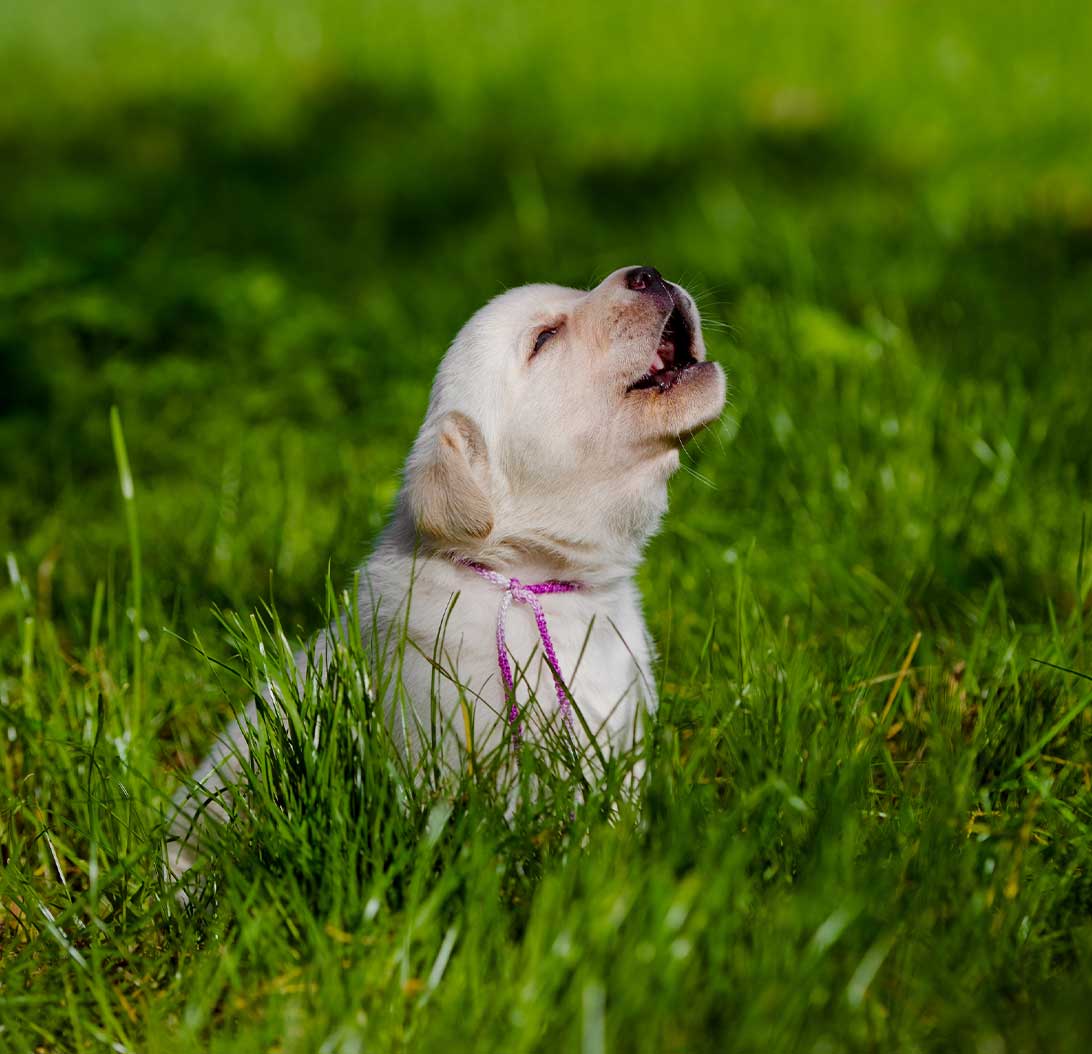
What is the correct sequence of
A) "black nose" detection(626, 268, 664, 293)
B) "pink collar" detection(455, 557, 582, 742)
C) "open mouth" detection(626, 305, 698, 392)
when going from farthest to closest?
"open mouth" detection(626, 305, 698, 392) < "black nose" detection(626, 268, 664, 293) < "pink collar" detection(455, 557, 582, 742)

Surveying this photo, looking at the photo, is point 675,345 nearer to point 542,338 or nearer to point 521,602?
point 542,338

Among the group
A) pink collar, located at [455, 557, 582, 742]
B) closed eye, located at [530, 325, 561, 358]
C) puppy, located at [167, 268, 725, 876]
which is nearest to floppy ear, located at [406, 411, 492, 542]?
puppy, located at [167, 268, 725, 876]

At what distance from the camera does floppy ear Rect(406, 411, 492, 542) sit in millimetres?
2678

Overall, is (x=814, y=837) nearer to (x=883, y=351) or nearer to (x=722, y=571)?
(x=722, y=571)

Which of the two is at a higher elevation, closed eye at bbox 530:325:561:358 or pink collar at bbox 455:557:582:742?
closed eye at bbox 530:325:561:358

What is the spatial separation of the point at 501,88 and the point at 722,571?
229 inches

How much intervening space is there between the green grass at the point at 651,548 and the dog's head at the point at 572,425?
0.29m

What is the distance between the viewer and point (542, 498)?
9.34 ft

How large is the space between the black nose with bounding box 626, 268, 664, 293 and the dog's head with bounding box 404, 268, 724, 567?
0.15 ft

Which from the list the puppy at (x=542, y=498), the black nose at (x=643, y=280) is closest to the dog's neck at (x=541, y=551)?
the puppy at (x=542, y=498)

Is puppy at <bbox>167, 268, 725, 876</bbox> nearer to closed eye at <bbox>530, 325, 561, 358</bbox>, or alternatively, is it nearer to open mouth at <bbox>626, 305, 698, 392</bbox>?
Answer: closed eye at <bbox>530, 325, 561, 358</bbox>

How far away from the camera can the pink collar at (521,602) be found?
2.58m

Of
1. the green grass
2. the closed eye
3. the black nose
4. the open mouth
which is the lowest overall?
the green grass

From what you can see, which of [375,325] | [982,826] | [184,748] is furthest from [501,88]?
[982,826]
